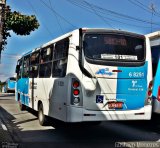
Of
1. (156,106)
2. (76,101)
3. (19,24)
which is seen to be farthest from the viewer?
(19,24)

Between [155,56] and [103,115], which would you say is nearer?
[103,115]

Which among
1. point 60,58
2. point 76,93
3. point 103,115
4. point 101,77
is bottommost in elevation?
point 103,115

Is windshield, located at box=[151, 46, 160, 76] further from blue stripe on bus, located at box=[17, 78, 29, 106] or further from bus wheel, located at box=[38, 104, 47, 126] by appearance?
blue stripe on bus, located at box=[17, 78, 29, 106]

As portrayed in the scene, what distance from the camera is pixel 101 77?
28.8 feet

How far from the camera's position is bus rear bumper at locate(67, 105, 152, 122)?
8492mm

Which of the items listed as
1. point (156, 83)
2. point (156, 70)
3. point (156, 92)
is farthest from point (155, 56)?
point (156, 92)

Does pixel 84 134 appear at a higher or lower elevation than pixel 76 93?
lower

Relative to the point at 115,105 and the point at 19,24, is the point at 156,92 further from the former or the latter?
the point at 19,24

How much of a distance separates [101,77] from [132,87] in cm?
89

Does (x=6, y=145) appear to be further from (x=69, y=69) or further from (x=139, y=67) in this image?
(x=139, y=67)

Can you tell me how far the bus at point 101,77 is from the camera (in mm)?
8609

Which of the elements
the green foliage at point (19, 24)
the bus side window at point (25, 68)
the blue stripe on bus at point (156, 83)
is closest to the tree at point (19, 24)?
the green foliage at point (19, 24)

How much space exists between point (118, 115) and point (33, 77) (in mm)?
5193

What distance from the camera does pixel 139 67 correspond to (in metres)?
9.20
